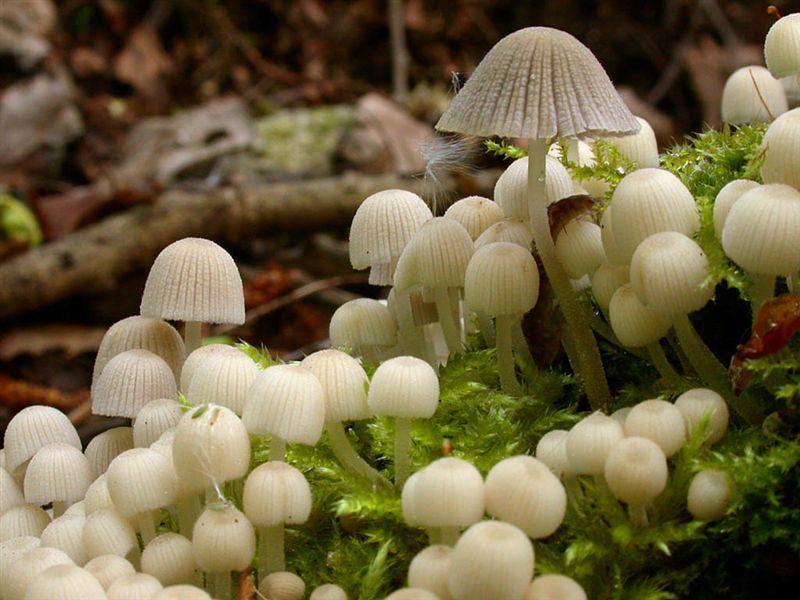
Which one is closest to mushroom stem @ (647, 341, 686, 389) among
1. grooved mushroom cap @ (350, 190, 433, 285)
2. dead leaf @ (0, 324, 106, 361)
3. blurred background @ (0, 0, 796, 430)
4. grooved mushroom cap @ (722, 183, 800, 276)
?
grooved mushroom cap @ (722, 183, 800, 276)

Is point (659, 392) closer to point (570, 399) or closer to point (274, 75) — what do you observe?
point (570, 399)

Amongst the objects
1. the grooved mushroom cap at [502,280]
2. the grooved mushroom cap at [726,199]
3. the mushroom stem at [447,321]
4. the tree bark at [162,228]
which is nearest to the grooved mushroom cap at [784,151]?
the grooved mushroom cap at [726,199]

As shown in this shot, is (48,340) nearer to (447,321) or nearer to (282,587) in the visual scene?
(447,321)

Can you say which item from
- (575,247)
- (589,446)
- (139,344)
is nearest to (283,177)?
(139,344)

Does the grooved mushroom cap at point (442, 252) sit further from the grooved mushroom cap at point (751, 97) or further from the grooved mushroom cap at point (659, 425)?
the grooved mushroom cap at point (751, 97)

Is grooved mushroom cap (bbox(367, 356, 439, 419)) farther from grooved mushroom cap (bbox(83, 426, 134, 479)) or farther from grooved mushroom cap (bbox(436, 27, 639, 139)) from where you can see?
grooved mushroom cap (bbox(83, 426, 134, 479))

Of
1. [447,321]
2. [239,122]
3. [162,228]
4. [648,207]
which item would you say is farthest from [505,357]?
[239,122]
